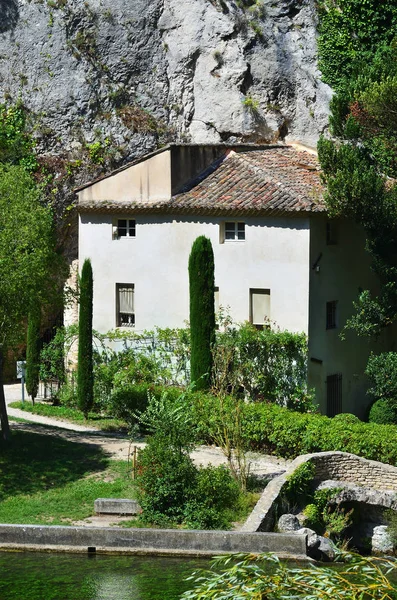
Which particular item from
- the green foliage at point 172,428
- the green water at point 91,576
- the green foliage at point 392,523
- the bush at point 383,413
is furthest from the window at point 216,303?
the green water at point 91,576

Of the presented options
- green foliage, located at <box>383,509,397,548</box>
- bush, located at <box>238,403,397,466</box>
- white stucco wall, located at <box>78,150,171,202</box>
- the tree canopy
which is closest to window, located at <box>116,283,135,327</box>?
white stucco wall, located at <box>78,150,171,202</box>

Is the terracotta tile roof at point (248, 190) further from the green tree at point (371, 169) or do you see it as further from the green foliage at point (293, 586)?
the green foliage at point (293, 586)

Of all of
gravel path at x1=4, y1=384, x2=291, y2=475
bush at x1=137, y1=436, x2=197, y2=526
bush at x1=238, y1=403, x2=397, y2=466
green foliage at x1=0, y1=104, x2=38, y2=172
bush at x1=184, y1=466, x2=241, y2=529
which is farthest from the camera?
green foliage at x1=0, y1=104, x2=38, y2=172

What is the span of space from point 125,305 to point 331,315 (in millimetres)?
6834

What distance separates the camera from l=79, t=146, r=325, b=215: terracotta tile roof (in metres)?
32.5

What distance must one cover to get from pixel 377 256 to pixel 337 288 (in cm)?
227

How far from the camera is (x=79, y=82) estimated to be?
4100 centimetres

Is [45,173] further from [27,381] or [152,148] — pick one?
[27,381]

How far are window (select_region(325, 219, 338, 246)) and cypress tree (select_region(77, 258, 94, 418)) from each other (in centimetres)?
738

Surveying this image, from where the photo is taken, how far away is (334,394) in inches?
1330

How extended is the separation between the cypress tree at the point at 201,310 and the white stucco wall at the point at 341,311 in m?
3.11

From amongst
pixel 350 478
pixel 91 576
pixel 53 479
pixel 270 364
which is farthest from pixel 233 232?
pixel 91 576

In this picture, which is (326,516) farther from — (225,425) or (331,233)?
(331,233)

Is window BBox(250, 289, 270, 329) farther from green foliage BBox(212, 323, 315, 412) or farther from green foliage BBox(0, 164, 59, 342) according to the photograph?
green foliage BBox(0, 164, 59, 342)
